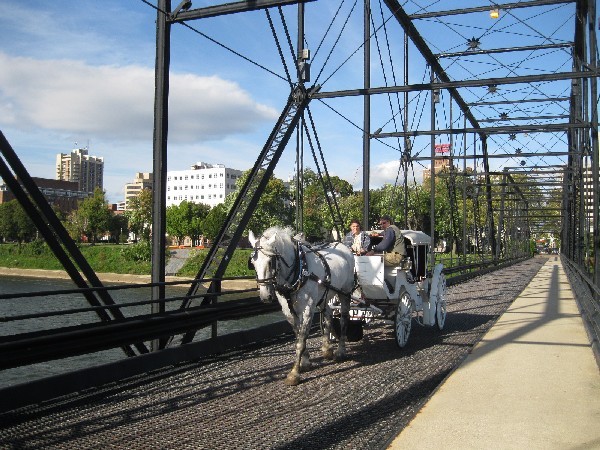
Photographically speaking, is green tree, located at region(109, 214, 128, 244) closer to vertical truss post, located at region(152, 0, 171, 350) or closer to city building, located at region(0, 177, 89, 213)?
city building, located at region(0, 177, 89, 213)

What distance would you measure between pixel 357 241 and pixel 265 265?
344cm

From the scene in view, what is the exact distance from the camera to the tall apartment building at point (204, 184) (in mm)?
159875

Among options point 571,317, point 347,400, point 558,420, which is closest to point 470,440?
point 558,420

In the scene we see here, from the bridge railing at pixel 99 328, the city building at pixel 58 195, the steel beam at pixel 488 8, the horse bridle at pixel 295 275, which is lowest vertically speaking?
the bridge railing at pixel 99 328

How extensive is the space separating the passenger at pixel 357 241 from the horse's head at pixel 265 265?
3.17 metres

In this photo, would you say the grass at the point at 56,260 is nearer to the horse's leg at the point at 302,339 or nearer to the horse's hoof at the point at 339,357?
the horse's hoof at the point at 339,357

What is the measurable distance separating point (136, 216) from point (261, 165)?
278 ft

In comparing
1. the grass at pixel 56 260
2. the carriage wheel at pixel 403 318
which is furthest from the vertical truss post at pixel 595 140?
the grass at pixel 56 260

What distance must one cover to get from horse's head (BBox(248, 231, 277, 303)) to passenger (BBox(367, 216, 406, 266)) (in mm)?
3174

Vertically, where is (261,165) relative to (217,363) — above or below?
above

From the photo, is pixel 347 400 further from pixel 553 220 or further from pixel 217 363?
pixel 553 220

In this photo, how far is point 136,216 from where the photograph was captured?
302 ft

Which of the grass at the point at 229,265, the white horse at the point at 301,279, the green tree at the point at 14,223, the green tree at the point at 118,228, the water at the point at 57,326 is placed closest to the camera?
the white horse at the point at 301,279

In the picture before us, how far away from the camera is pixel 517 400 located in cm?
685
